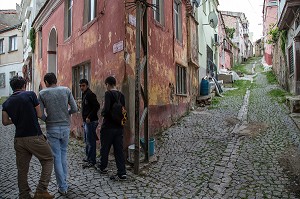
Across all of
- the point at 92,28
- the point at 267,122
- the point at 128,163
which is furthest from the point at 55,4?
the point at 267,122

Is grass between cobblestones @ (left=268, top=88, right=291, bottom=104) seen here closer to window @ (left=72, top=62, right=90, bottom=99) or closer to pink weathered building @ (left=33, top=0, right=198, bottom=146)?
pink weathered building @ (left=33, top=0, right=198, bottom=146)

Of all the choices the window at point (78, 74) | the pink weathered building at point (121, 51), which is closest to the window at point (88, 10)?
the pink weathered building at point (121, 51)

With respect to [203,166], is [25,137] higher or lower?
higher

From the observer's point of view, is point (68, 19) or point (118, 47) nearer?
point (118, 47)

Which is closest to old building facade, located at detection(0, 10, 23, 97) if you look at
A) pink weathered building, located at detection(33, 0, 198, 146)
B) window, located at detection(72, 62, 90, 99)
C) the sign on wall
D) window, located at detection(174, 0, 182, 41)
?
pink weathered building, located at detection(33, 0, 198, 146)

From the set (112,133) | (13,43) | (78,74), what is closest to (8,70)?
(13,43)

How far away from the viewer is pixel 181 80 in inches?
441

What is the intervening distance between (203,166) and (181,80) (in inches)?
237

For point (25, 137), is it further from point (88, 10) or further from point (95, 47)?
point (88, 10)

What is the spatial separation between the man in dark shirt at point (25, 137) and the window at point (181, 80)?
281 inches

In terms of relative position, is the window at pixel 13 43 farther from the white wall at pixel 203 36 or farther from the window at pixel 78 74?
the window at pixel 78 74

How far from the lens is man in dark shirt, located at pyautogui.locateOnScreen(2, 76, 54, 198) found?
375 cm

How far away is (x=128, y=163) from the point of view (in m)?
5.81

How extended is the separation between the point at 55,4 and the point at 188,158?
867 cm
